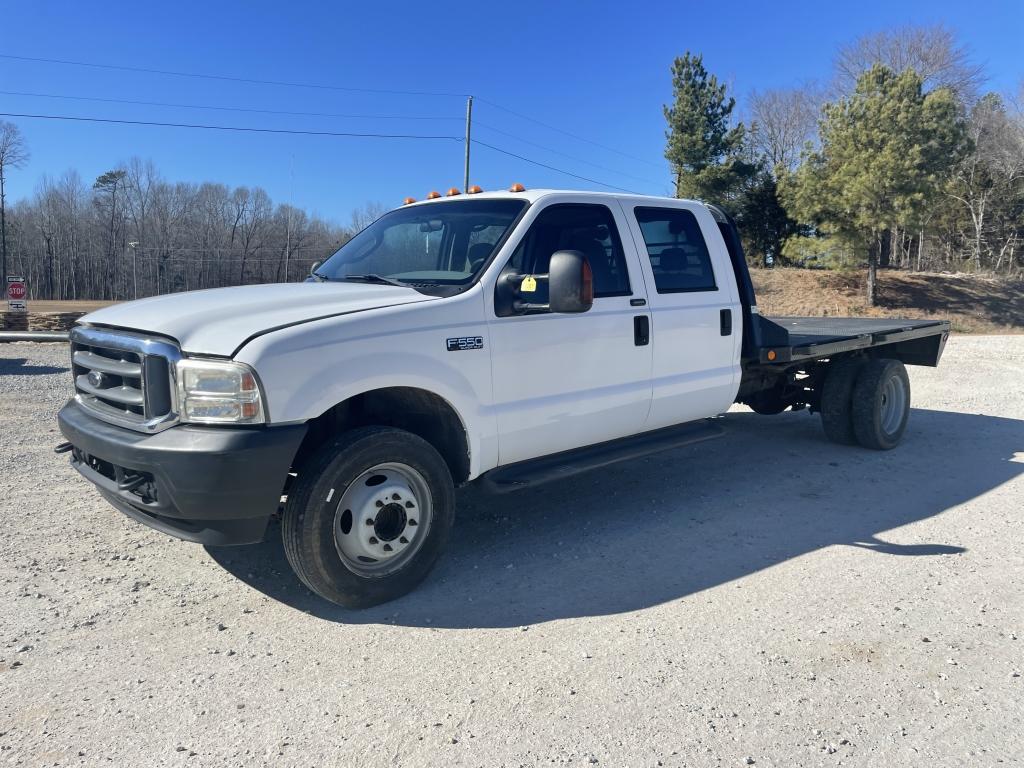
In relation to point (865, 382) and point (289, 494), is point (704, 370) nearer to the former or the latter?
point (865, 382)

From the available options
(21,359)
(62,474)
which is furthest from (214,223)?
(62,474)

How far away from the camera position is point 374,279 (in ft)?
14.9

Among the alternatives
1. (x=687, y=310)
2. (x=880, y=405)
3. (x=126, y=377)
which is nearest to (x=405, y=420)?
(x=126, y=377)

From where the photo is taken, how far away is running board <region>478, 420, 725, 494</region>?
4.29 m

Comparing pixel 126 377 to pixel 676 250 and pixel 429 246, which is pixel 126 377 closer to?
pixel 429 246

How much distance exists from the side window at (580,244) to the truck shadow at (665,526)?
1.56m

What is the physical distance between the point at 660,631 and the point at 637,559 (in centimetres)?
93

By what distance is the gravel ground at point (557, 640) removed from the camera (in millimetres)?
2723

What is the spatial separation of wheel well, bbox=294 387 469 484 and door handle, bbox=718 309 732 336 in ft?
7.93

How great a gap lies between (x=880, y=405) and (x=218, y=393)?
6136mm

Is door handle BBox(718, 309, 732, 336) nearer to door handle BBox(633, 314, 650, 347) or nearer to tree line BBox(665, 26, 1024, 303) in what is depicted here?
door handle BBox(633, 314, 650, 347)

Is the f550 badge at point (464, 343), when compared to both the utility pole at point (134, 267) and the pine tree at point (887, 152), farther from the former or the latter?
the utility pole at point (134, 267)

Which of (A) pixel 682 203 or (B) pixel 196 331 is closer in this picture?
(B) pixel 196 331

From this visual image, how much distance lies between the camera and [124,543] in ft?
15.0
